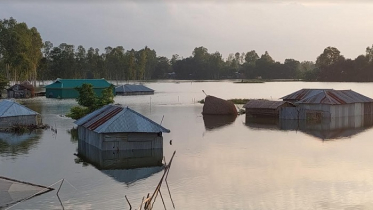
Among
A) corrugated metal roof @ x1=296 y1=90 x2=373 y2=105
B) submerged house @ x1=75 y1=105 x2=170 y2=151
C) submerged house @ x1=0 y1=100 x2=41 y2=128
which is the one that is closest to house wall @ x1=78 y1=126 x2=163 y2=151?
submerged house @ x1=75 y1=105 x2=170 y2=151

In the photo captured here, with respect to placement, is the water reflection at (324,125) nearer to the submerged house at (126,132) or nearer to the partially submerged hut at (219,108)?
the partially submerged hut at (219,108)

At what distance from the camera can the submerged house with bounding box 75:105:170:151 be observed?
3134cm

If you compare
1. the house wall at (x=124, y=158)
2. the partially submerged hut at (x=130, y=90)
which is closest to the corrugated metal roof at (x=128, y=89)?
the partially submerged hut at (x=130, y=90)

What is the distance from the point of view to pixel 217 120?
55344mm

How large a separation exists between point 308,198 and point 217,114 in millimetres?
38828

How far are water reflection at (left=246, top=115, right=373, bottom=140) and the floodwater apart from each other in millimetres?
539

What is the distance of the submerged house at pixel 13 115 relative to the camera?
4362cm

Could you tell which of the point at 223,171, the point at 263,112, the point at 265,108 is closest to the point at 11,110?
the point at 223,171

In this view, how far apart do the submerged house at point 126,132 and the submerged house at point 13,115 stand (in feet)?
45.5

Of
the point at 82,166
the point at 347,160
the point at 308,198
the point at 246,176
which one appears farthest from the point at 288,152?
the point at 82,166

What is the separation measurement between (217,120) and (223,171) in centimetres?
2776

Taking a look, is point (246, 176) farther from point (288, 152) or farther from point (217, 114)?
point (217, 114)

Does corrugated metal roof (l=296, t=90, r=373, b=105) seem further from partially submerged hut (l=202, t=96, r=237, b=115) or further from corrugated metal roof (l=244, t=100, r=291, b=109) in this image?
partially submerged hut (l=202, t=96, r=237, b=115)

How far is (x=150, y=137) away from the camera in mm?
32156
